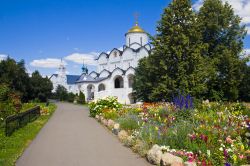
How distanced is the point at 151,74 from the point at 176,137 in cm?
2003

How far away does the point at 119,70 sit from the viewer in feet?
184

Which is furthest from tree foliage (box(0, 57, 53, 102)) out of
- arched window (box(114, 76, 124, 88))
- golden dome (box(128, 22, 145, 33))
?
golden dome (box(128, 22, 145, 33))

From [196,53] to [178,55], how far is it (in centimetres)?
156

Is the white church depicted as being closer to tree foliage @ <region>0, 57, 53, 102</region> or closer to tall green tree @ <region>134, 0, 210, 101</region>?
tree foliage @ <region>0, 57, 53, 102</region>

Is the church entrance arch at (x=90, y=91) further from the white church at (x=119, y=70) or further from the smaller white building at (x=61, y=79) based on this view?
the smaller white building at (x=61, y=79)

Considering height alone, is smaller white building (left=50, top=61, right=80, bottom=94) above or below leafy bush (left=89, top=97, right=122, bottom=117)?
above

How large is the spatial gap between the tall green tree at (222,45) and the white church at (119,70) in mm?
21102

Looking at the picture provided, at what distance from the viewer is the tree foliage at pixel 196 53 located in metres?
25.8

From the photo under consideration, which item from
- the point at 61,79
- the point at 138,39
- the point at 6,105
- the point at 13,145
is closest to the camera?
the point at 13,145

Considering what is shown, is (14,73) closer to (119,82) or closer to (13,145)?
(119,82)

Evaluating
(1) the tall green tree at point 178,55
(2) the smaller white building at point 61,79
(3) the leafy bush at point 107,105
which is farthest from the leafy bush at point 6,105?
(2) the smaller white building at point 61,79

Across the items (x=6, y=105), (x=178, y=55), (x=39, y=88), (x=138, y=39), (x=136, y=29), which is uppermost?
(x=136, y=29)

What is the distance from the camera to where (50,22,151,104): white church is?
54.3 meters

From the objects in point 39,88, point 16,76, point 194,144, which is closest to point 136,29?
point 39,88
